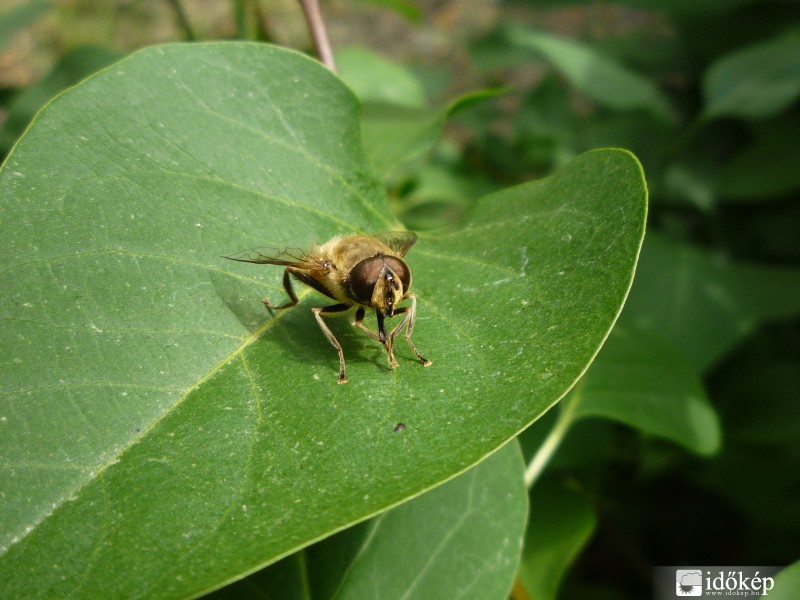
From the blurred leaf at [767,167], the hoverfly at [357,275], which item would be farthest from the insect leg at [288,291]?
the blurred leaf at [767,167]

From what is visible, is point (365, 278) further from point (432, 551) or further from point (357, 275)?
point (432, 551)

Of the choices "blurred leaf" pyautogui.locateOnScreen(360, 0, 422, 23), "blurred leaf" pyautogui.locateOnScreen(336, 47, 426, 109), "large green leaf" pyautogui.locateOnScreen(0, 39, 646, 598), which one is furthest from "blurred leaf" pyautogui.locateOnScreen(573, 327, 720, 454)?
"blurred leaf" pyautogui.locateOnScreen(360, 0, 422, 23)

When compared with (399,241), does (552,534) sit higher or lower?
lower

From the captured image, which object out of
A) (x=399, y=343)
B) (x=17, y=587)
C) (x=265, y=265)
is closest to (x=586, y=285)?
(x=399, y=343)

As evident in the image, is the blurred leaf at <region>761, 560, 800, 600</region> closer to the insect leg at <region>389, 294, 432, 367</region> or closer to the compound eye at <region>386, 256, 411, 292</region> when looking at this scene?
the insect leg at <region>389, 294, 432, 367</region>

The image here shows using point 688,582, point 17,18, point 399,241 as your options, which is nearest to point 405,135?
point 399,241

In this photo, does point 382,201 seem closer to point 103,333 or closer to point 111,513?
point 103,333

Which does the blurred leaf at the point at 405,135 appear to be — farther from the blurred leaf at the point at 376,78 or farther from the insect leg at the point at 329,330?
the blurred leaf at the point at 376,78
